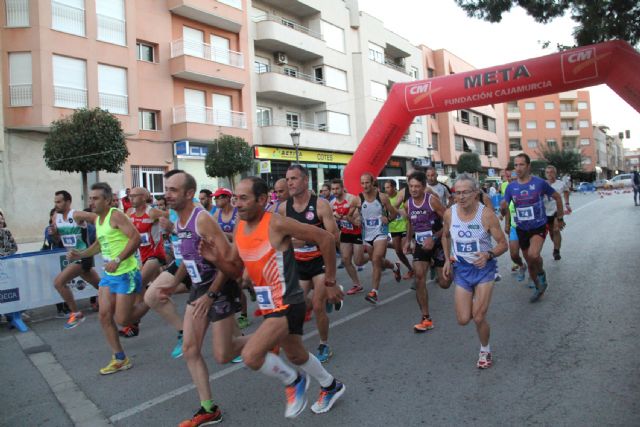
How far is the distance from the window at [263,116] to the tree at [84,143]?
38.9ft

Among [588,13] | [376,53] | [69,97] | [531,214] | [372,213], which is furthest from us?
[376,53]

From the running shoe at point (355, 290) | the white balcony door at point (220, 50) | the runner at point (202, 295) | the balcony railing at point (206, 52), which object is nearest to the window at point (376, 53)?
the balcony railing at point (206, 52)

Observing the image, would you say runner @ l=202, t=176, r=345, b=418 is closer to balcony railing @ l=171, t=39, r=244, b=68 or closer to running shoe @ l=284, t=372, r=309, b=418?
running shoe @ l=284, t=372, r=309, b=418

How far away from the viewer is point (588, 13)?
405 inches

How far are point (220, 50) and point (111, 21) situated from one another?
5.80 m

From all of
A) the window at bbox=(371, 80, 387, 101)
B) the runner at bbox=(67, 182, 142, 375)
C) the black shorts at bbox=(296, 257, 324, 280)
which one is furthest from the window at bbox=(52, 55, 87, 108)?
the window at bbox=(371, 80, 387, 101)

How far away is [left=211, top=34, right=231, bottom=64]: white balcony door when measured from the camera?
25.0 metres

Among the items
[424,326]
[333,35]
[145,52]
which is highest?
[333,35]

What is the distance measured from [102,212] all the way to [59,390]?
179 cm

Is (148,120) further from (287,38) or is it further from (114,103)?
(287,38)

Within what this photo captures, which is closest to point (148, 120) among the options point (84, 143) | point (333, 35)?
point (84, 143)

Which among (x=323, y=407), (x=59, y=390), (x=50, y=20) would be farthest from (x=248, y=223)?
(x=50, y=20)

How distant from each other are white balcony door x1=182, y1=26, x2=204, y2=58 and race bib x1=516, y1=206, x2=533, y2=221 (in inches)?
790

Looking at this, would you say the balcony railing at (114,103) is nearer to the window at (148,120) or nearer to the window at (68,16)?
the window at (148,120)
